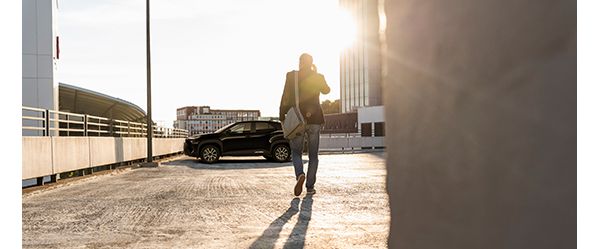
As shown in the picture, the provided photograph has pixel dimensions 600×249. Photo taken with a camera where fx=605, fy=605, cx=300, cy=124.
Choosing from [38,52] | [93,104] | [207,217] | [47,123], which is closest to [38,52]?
[38,52]

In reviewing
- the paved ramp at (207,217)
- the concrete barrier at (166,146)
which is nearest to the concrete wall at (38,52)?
the concrete barrier at (166,146)

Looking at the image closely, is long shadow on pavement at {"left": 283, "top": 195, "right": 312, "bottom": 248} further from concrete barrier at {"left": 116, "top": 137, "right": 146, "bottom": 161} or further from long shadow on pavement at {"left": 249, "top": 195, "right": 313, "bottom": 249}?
concrete barrier at {"left": 116, "top": 137, "right": 146, "bottom": 161}

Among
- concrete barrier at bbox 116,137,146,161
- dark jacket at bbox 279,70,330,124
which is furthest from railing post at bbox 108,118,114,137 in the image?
dark jacket at bbox 279,70,330,124

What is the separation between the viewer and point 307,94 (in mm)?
7332

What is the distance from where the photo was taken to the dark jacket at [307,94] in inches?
287

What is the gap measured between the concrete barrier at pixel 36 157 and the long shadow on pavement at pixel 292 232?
544 cm

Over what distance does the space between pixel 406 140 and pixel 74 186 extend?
9.52 m

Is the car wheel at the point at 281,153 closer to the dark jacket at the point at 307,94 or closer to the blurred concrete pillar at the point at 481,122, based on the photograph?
the dark jacket at the point at 307,94

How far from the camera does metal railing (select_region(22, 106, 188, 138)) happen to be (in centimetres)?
1167

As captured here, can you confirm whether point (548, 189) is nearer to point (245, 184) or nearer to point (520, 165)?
point (520, 165)

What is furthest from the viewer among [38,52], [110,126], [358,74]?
[358,74]

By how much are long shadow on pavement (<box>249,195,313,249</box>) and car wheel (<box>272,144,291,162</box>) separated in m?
12.7

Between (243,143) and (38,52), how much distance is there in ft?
28.7

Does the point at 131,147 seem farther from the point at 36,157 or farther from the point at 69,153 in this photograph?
the point at 36,157
